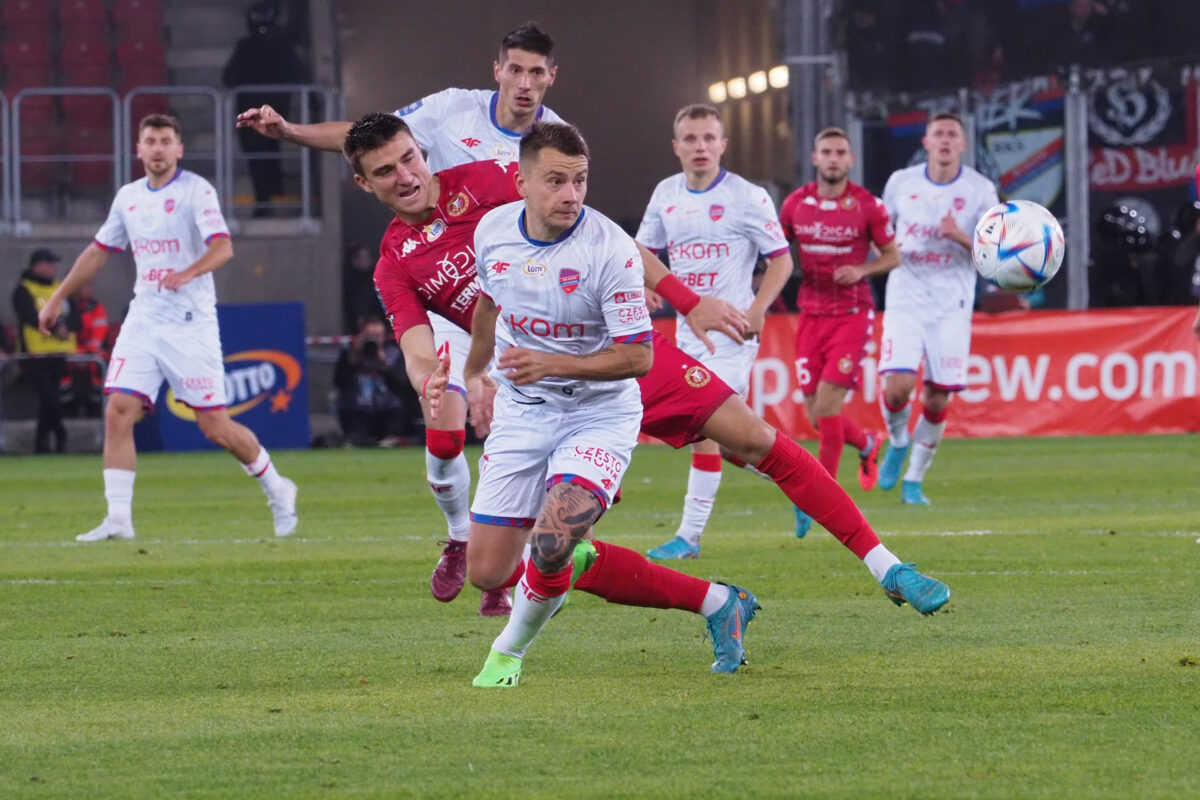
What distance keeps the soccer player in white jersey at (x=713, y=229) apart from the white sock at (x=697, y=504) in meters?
0.31

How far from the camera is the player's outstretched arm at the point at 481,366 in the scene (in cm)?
567

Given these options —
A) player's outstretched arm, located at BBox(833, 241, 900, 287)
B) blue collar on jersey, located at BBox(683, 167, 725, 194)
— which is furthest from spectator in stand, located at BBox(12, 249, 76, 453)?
blue collar on jersey, located at BBox(683, 167, 725, 194)

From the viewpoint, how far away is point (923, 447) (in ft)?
39.8

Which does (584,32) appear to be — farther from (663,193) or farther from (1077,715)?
(1077,715)

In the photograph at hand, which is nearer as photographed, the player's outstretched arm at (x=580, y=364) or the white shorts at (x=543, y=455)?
the player's outstretched arm at (x=580, y=364)

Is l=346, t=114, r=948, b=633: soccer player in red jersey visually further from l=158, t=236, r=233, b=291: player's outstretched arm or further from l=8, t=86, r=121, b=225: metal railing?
l=8, t=86, r=121, b=225: metal railing

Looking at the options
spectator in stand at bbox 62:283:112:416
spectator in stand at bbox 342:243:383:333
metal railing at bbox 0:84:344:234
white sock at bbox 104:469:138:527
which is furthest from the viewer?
spectator in stand at bbox 342:243:383:333

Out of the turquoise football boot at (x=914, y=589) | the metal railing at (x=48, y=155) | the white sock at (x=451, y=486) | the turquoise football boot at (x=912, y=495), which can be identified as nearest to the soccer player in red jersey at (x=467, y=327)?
the turquoise football boot at (x=914, y=589)

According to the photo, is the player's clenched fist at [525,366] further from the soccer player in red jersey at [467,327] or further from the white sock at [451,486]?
the white sock at [451,486]

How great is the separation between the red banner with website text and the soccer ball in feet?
33.3

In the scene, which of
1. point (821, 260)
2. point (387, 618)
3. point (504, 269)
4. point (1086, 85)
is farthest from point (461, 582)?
point (1086, 85)

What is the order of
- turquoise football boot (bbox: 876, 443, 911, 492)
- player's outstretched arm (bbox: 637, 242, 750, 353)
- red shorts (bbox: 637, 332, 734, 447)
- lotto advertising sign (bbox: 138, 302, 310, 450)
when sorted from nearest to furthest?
red shorts (bbox: 637, 332, 734, 447) → player's outstretched arm (bbox: 637, 242, 750, 353) → turquoise football boot (bbox: 876, 443, 911, 492) → lotto advertising sign (bbox: 138, 302, 310, 450)

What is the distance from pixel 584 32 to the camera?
28.6 m

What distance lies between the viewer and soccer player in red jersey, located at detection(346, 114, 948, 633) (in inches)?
228
